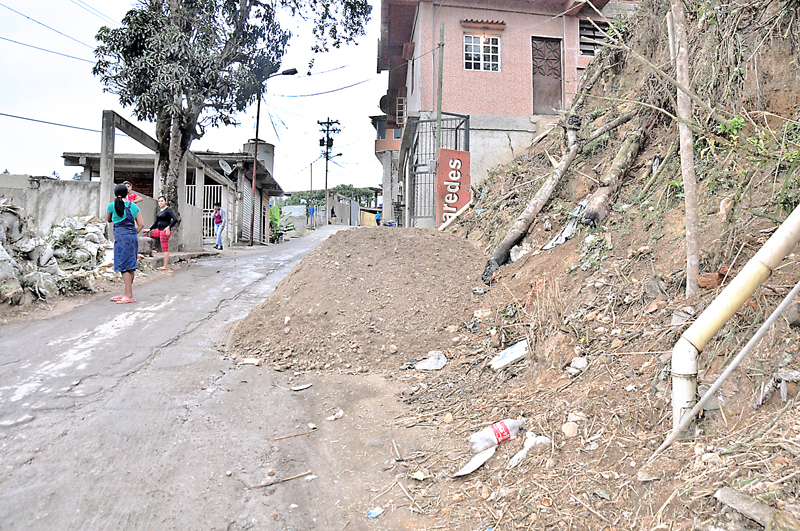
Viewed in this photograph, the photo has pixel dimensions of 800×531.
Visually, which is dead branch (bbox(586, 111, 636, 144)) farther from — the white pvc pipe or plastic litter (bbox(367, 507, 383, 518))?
plastic litter (bbox(367, 507, 383, 518))

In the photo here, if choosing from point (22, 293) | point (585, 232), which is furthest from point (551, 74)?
point (22, 293)

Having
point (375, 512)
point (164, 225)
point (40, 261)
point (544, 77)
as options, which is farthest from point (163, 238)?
point (544, 77)

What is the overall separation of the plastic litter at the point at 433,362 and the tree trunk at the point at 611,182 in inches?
80.1

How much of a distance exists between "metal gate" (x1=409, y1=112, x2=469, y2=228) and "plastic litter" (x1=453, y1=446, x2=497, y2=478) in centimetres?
1022

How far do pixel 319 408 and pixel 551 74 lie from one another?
14038 millimetres

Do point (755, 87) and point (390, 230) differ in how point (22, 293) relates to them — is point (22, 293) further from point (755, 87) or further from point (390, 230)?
point (755, 87)

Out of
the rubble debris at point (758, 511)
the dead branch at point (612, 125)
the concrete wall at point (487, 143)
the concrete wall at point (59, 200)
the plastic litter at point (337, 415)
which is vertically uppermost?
the concrete wall at point (487, 143)

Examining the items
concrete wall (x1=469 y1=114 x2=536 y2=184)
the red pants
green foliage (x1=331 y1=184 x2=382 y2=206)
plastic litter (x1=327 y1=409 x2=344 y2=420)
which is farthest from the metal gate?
green foliage (x1=331 y1=184 x2=382 y2=206)

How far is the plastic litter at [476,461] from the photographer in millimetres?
2738

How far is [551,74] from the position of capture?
1502 centimetres

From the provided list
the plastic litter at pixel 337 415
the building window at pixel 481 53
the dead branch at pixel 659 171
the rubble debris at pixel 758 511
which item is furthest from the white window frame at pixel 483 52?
the rubble debris at pixel 758 511

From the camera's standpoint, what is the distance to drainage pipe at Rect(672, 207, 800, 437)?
2.22 metres

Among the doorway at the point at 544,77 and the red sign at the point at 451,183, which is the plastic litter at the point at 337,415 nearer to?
the red sign at the point at 451,183

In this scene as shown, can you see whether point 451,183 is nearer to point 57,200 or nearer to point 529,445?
point 57,200
